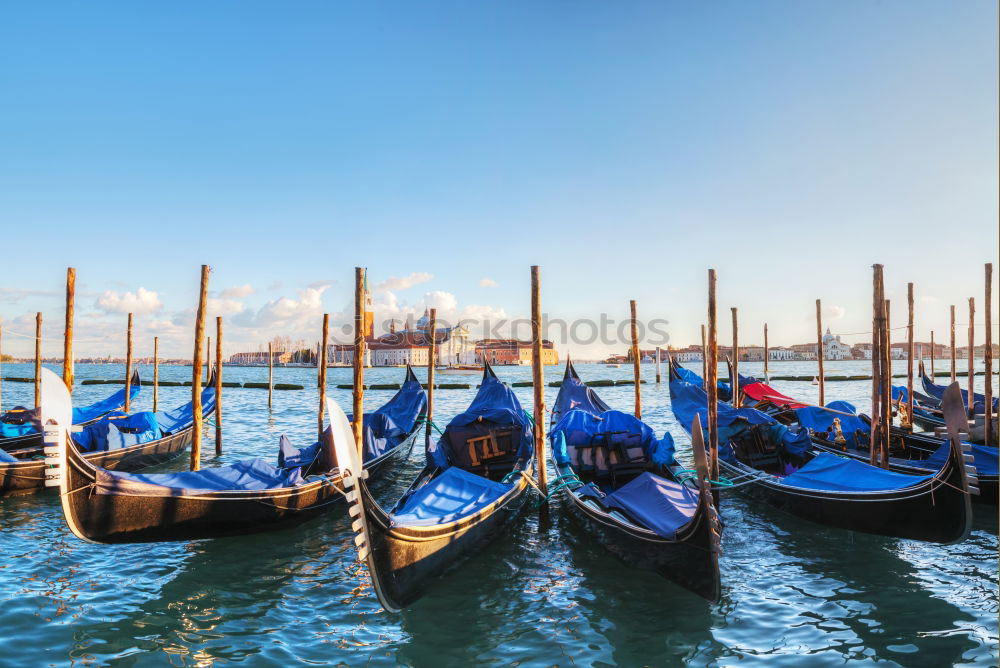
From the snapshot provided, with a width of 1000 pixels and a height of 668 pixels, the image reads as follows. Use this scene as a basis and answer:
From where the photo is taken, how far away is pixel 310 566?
16.8 ft

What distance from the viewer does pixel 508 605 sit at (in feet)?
14.2

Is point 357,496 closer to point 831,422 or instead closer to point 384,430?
point 384,430

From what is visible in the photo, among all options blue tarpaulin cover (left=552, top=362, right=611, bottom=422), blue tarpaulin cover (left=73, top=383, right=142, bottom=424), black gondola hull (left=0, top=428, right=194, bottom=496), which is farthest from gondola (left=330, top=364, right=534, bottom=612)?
blue tarpaulin cover (left=73, top=383, right=142, bottom=424)

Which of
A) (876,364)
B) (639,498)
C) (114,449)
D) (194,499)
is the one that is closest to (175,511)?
(194,499)

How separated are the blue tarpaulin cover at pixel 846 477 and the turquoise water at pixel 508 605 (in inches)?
19.9

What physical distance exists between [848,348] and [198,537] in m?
136

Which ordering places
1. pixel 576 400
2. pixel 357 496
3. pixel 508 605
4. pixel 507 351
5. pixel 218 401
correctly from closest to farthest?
pixel 357 496
pixel 508 605
pixel 576 400
pixel 218 401
pixel 507 351

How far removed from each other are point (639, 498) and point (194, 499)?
395 cm

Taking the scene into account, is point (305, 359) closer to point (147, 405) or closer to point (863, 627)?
point (147, 405)

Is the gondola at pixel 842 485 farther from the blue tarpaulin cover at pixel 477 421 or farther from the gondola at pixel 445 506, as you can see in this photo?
the blue tarpaulin cover at pixel 477 421

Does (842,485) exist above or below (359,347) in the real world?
below

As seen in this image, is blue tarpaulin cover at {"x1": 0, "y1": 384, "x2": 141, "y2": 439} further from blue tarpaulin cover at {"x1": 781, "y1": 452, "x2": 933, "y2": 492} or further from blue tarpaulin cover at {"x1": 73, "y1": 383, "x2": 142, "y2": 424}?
blue tarpaulin cover at {"x1": 781, "y1": 452, "x2": 933, "y2": 492}

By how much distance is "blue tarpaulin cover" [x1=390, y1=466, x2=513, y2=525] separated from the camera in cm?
470

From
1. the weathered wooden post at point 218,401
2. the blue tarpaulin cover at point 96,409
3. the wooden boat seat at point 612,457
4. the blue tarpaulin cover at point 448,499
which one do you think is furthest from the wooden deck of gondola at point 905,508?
the blue tarpaulin cover at point 96,409
